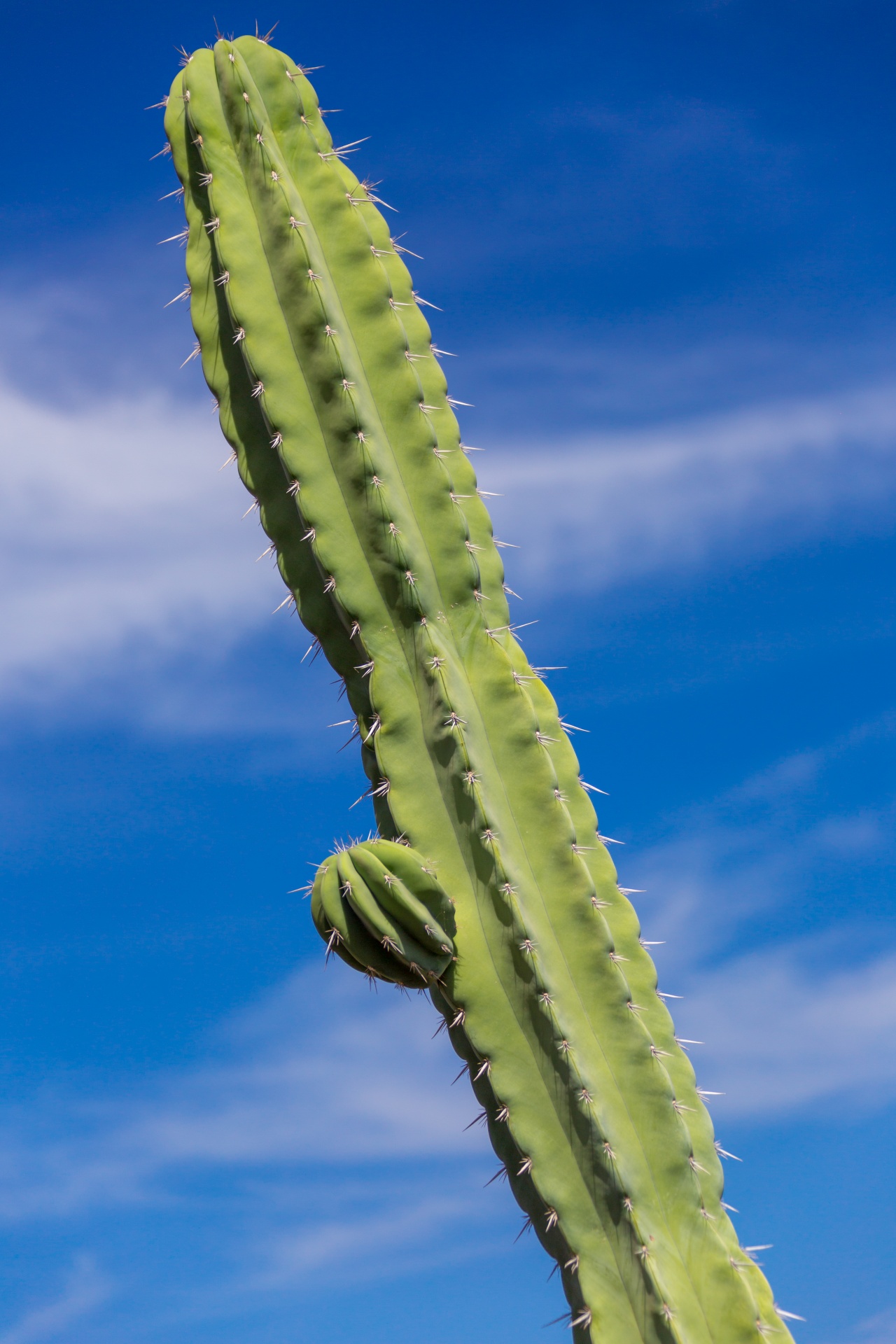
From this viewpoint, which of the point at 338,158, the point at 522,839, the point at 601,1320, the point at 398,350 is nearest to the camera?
the point at 601,1320

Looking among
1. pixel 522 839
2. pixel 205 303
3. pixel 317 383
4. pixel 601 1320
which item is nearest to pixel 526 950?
pixel 522 839

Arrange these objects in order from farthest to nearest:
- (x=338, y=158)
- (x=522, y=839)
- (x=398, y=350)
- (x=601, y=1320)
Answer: (x=338, y=158)
(x=398, y=350)
(x=522, y=839)
(x=601, y=1320)

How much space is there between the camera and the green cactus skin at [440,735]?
3539mm

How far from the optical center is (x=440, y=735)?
3787 mm

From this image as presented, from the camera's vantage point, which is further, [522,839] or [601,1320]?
[522,839]

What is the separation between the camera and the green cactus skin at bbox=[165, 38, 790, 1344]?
139 inches

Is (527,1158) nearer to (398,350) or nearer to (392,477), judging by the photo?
(392,477)

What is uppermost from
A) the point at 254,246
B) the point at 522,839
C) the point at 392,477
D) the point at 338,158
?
the point at 338,158

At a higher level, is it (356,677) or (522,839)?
(356,677)

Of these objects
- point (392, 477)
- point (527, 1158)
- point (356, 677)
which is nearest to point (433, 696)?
point (356, 677)

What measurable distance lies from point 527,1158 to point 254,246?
3.01 meters

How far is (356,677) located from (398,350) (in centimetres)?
109

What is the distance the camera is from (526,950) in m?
3.60

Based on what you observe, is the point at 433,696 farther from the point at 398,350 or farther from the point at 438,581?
the point at 398,350
